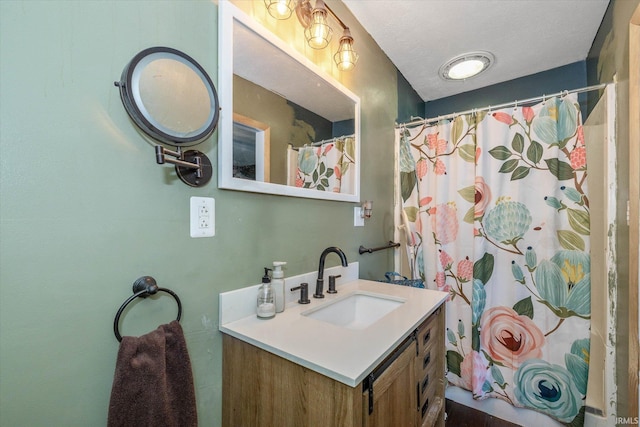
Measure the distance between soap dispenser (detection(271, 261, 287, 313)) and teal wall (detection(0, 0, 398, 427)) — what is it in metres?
0.16

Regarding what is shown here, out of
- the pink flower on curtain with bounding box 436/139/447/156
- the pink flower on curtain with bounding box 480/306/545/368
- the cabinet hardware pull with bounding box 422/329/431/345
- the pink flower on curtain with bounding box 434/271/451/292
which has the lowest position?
the pink flower on curtain with bounding box 480/306/545/368

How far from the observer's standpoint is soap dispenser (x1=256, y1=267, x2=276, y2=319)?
37.0 inches

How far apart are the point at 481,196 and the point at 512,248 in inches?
13.9

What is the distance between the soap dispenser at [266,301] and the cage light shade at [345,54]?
1.15 meters

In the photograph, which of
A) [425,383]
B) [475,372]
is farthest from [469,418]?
[425,383]

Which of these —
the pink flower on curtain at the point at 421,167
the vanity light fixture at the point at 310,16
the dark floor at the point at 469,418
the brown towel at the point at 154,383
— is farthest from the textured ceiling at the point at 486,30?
the dark floor at the point at 469,418

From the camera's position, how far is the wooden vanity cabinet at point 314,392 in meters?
0.65

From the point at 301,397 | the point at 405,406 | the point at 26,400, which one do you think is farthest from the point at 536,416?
the point at 26,400

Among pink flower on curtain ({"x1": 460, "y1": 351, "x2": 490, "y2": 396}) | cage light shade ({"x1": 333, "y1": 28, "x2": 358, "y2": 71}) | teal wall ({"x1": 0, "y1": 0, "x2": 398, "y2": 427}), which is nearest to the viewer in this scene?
teal wall ({"x1": 0, "y1": 0, "x2": 398, "y2": 427})

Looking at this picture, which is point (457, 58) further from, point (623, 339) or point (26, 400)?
point (26, 400)

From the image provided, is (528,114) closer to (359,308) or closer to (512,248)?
(512,248)

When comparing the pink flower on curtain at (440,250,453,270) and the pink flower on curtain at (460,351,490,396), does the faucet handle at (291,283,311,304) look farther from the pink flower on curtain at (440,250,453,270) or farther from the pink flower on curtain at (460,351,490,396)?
the pink flower on curtain at (460,351,490,396)

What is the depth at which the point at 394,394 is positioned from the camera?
0.82 m

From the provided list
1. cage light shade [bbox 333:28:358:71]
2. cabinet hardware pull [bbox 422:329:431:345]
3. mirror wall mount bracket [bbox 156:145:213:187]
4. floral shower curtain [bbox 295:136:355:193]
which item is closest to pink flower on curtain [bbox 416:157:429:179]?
floral shower curtain [bbox 295:136:355:193]
